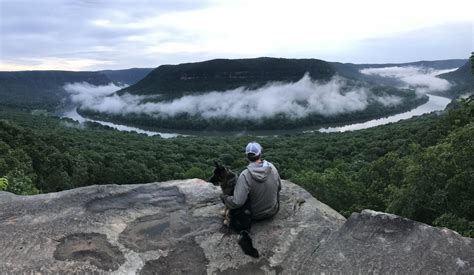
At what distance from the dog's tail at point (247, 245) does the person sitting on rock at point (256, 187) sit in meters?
0.54

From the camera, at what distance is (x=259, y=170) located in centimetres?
797

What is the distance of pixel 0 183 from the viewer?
13.5m

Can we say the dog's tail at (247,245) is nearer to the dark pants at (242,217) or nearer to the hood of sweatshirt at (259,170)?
the dark pants at (242,217)

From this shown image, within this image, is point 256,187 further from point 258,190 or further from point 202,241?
point 202,241

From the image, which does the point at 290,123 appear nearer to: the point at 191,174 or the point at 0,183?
the point at 191,174

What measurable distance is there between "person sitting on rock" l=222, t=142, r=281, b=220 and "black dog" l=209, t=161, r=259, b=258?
0.16m

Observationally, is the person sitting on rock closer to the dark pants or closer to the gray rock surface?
the dark pants

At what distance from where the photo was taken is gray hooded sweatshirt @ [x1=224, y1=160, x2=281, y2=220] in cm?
786

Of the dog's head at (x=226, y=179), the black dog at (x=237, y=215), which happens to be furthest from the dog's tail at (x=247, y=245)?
the dog's head at (x=226, y=179)

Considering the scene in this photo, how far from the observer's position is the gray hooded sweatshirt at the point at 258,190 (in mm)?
7855

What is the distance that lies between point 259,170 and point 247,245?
53.1 inches

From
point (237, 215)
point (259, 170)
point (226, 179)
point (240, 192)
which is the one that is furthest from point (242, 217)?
point (259, 170)

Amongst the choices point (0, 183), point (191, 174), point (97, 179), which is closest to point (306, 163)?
point (191, 174)

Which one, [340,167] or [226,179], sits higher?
[226,179]
